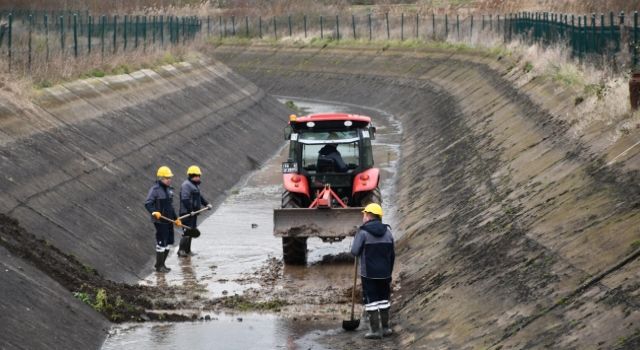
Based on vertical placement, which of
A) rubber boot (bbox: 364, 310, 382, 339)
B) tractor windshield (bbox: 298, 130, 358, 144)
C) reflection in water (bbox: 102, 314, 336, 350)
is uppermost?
tractor windshield (bbox: 298, 130, 358, 144)

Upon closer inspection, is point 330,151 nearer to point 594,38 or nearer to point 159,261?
point 159,261

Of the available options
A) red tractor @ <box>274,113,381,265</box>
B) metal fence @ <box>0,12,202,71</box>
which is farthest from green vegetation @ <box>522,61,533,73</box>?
red tractor @ <box>274,113,381,265</box>

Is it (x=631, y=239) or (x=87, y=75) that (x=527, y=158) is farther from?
(x=87, y=75)

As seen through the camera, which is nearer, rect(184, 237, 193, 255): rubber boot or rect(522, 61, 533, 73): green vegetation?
rect(184, 237, 193, 255): rubber boot

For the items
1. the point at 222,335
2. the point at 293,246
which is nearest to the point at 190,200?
the point at 293,246

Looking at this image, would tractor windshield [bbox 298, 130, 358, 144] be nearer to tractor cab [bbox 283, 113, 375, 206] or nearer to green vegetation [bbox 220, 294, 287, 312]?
tractor cab [bbox 283, 113, 375, 206]

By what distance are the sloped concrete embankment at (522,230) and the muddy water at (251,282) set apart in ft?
4.11

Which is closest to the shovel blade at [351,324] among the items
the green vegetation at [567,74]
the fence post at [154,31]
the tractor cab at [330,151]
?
the tractor cab at [330,151]

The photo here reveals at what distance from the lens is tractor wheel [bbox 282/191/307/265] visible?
22312 millimetres

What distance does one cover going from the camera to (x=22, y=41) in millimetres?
39594

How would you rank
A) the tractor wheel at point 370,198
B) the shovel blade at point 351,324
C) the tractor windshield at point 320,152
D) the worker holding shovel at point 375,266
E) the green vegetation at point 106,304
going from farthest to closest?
the tractor windshield at point 320,152
the tractor wheel at point 370,198
the green vegetation at point 106,304
the shovel blade at point 351,324
the worker holding shovel at point 375,266

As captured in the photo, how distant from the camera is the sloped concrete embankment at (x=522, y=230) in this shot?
12891mm

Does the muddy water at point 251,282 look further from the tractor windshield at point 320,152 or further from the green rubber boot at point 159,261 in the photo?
the tractor windshield at point 320,152

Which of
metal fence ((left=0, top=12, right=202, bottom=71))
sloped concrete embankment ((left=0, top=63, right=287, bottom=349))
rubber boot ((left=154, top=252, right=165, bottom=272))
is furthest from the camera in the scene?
metal fence ((left=0, top=12, right=202, bottom=71))
